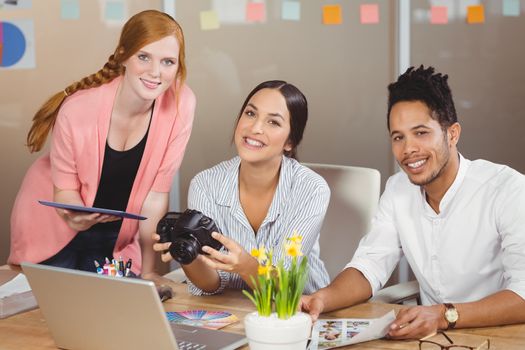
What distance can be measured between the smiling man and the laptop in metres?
0.63

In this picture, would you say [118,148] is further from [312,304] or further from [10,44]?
[10,44]

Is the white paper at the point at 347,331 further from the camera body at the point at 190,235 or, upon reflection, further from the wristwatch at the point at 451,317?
the camera body at the point at 190,235

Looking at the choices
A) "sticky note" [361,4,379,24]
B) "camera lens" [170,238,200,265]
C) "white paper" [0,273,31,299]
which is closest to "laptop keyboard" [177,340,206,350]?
"camera lens" [170,238,200,265]

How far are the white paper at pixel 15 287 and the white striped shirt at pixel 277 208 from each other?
1.89 feet

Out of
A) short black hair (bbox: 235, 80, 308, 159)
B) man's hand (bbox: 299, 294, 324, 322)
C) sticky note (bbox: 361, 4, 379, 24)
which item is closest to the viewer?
man's hand (bbox: 299, 294, 324, 322)

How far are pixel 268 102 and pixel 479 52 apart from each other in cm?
171

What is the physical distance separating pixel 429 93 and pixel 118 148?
1.16 metres

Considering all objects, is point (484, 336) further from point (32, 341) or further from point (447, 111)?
point (32, 341)

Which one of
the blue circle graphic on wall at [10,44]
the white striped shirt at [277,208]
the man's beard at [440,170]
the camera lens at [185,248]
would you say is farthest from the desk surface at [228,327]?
the blue circle graphic on wall at [10,44]

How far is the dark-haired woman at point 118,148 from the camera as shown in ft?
10.1

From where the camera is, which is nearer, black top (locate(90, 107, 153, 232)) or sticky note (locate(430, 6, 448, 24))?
black top (locate(90, 107, 153, 232))

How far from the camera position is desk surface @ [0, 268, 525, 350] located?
2.06m

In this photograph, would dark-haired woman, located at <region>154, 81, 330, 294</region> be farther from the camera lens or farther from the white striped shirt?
the camera lens

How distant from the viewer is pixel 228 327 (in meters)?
2.20
